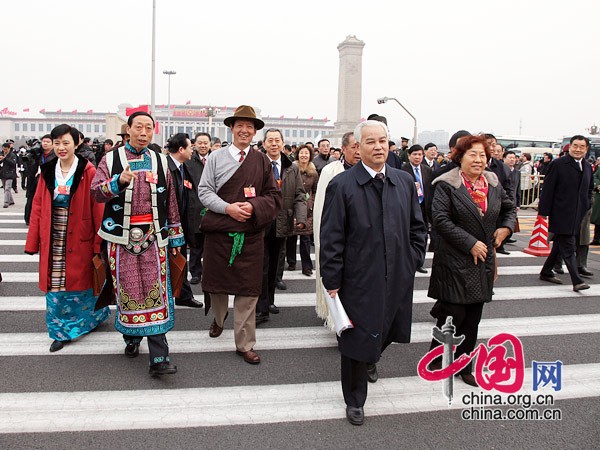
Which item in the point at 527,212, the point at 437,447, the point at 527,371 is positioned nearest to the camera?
the point at 437,447

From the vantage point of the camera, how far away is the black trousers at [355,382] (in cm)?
353

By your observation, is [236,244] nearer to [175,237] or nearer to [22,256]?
Answer: [175,237]

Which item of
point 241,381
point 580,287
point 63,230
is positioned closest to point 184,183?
point 63,230

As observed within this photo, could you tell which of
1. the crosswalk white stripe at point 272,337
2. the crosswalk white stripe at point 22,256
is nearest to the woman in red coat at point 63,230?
the crosswalk white stripe at point 272,337

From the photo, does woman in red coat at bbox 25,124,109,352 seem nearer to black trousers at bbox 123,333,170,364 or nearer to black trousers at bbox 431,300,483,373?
black trousers at bbox 123,333,170,364

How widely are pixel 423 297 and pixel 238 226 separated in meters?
3.32

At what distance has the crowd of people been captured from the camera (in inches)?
135

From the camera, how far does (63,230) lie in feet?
15.4

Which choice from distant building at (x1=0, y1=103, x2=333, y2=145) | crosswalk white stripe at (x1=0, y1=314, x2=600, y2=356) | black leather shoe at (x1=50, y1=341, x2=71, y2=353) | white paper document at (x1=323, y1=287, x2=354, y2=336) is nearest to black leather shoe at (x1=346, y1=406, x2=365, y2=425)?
white paper document at (x1=323, y1=287, x2=354, y2=336)

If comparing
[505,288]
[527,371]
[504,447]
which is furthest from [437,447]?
[505,288]

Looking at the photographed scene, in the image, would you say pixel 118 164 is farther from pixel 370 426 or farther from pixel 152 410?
pixel 370 426

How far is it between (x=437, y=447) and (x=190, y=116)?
365 feet

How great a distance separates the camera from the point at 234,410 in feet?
12.0

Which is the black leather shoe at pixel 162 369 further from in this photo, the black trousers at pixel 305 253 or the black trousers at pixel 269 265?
the black trousers at pixel 305 253
